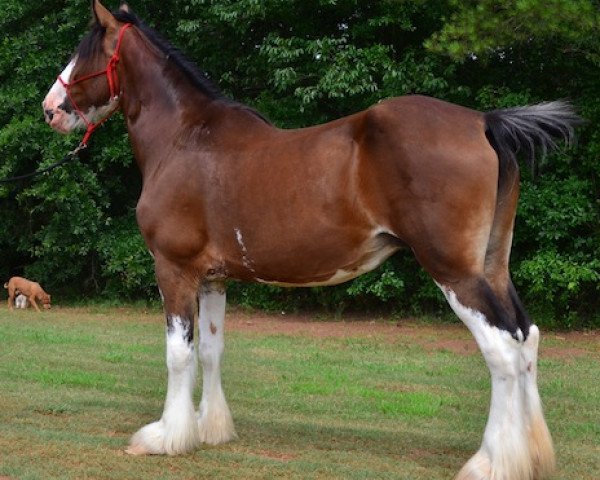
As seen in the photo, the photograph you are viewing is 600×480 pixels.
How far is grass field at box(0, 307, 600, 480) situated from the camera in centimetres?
526

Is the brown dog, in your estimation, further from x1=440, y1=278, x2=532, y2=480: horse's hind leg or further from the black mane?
x1=440, y1=278, x2=532, y2=480: horse's hind leg

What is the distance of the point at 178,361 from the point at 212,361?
40 cm

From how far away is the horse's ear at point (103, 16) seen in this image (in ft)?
19.5

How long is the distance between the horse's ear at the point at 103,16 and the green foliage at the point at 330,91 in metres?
6.45

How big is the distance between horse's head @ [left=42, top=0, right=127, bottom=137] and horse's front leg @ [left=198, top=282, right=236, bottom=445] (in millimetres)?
1503

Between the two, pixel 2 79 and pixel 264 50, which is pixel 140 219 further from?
Answer: pixel 2 79

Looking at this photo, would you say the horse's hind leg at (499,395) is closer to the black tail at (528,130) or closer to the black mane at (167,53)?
the black tail at (528,130)

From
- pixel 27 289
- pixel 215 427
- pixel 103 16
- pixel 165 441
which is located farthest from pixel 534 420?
pixel 27 289

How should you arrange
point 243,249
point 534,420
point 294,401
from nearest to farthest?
point 534,420
point 243,249
point 294,401

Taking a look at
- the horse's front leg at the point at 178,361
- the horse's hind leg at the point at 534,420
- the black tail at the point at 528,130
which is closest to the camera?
the horse's hind leg at the point at 534,420

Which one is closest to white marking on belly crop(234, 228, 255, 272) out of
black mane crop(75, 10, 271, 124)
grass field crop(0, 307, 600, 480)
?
black mane crop(75, 10, 271, 124)

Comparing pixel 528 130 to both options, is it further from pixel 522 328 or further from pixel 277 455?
pixel 277 455

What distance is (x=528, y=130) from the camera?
496 cm

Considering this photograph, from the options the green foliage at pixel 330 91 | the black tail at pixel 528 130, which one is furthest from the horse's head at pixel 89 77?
the green foliage at pixel 330 91
